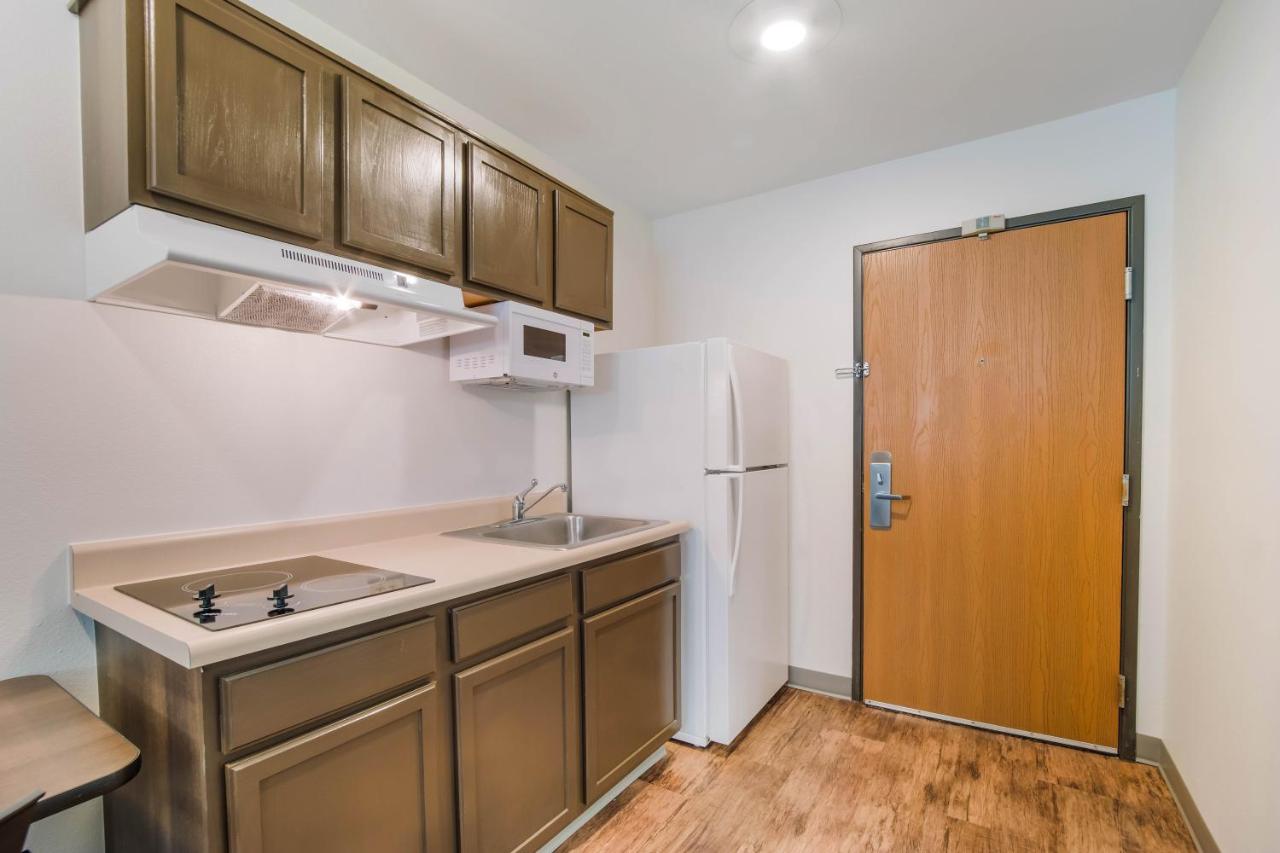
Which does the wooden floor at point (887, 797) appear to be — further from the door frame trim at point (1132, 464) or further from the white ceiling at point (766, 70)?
the white ceiling at point (766, 70)

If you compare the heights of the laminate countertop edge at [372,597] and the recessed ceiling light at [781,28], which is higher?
the recessed ceiling light at [781,28]

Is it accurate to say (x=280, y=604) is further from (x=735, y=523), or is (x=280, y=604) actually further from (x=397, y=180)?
(x=735, y=523)

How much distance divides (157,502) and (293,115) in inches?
40.7

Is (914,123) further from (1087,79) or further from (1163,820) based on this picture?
(1163,820)

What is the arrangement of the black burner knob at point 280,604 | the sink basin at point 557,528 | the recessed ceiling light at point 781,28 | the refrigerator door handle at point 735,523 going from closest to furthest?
the black burner knob at point 280,604, the recessed ceiling light at point 781,28, the sink basin at point 557,528, the refrigerator door handle at point 735,523

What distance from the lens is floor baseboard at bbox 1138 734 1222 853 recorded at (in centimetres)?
176

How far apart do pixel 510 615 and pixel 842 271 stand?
2.25m

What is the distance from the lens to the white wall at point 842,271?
2244 mm

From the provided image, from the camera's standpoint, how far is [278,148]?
4.57ft

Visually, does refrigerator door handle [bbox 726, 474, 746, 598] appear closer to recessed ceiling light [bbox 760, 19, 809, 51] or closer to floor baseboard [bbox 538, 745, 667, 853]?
floor baseboard [bbox 538, 745, 667, 853]

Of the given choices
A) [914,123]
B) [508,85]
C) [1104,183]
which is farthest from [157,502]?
[1104,183]

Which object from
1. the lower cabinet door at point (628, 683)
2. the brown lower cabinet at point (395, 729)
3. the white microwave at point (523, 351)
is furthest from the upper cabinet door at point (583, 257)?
the lower cabinet door at point (628, 683)

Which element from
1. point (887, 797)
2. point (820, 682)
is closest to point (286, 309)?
point (887, 797)

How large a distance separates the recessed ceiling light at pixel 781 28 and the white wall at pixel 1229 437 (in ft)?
3.52
